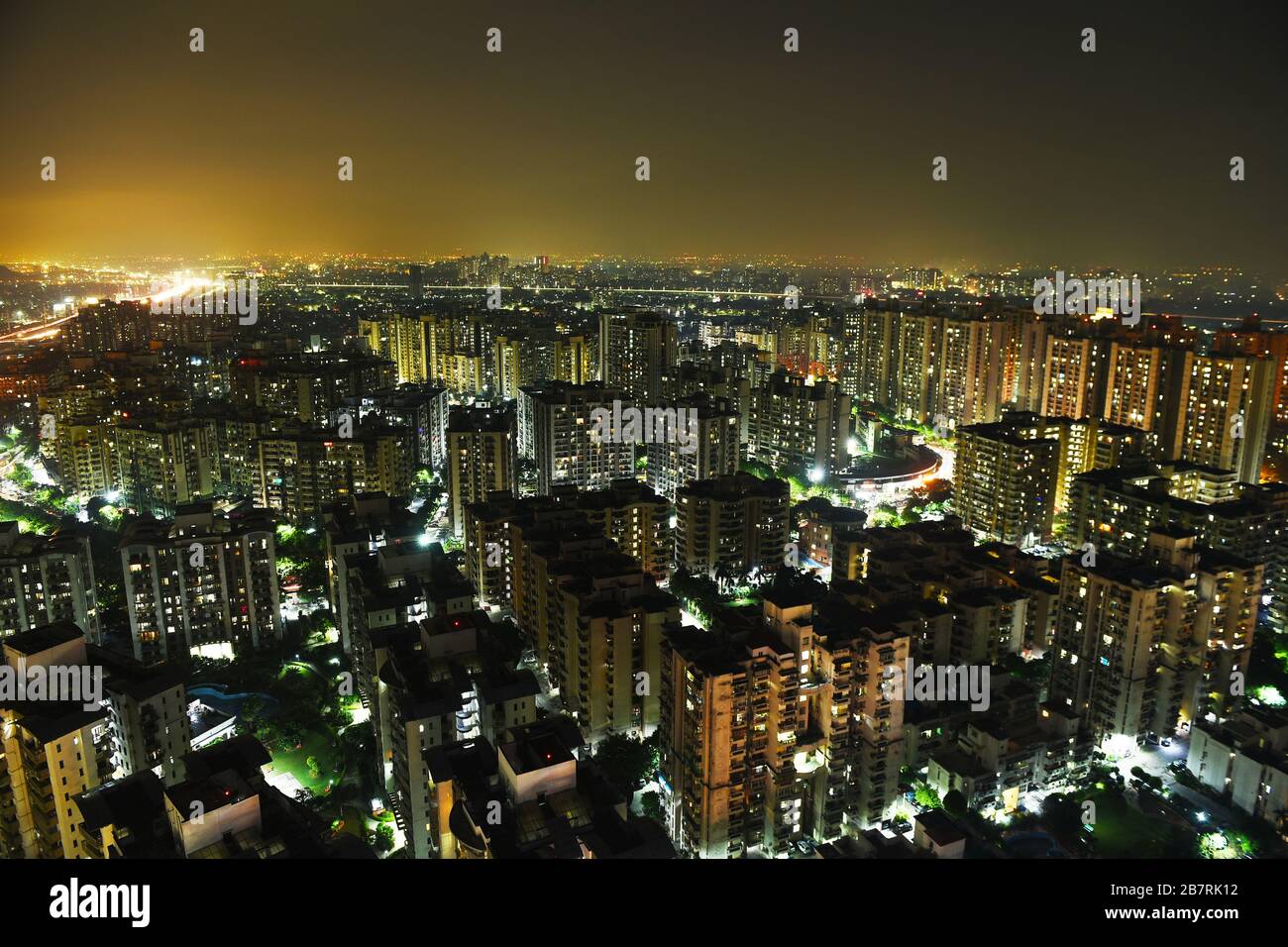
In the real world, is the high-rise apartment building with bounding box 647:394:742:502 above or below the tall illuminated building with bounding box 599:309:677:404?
below

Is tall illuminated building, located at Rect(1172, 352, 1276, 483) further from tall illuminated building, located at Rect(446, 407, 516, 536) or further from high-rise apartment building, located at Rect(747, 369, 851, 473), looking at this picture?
tall illuminated building, located at Rect(446, 407, 516, 536)

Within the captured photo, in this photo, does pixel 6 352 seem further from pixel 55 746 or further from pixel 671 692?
pixel 671 692

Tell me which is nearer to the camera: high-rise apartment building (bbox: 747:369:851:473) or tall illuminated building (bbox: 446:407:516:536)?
tall illuminated building (bbox: 446:407:516:536)

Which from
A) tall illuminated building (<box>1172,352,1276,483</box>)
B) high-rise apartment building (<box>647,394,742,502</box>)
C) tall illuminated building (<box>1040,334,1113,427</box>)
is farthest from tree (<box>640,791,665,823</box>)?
tall illuminated building (<box>1040,334,1113,427</box>)

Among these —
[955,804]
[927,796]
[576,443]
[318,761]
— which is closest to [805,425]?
[576,443]

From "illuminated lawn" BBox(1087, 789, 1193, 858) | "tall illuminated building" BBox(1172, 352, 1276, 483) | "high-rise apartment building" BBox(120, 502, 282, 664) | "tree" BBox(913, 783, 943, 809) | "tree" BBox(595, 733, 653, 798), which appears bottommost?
"illuminated lawn" BBox(1087, 789, 1193, 858)

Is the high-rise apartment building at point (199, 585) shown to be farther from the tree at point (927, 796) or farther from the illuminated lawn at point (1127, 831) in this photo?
the illuminated lawn at point (1127, 831)

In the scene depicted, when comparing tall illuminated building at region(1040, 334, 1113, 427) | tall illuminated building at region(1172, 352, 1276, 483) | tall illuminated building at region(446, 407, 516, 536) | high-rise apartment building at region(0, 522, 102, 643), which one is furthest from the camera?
tall illuminated building at region(1040, 334, 1113, 427)

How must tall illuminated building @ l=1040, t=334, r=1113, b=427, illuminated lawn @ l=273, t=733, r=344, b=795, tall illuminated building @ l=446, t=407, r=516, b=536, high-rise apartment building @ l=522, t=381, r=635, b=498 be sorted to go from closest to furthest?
1. illuminated lawn @ l=273, t=733, r=344, b=795
2. tall illuminated building @ l=446, t=407, r=516, b=536
3. high-rise apartment building @ l=522, t=381, r=635, b=498
4. tall illuminated building @ l=1040, t=334, r=1113, b=427

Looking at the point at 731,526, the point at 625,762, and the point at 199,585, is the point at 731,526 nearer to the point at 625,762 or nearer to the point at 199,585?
the point at 625,762

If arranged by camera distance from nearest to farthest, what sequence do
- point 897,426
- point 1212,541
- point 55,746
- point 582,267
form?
point 55,746
point 1212,541
point 897,426
point 582,267
